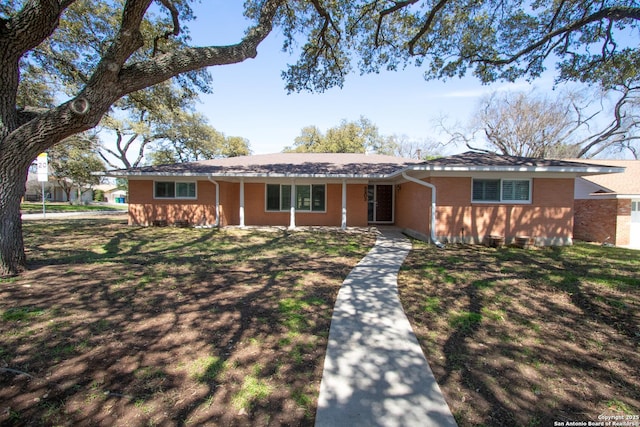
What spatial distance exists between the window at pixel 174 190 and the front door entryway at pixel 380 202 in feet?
27.1

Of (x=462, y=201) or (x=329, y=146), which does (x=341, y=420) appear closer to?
(x=462, y=201)

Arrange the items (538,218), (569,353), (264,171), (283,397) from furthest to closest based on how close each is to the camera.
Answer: (264,171)
(538,218)
(569,353)
(283,397)

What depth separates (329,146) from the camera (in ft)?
120

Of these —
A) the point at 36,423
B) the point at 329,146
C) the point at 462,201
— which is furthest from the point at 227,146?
the point at 36,423

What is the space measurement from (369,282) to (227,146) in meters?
36.7

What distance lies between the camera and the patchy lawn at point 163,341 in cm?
236

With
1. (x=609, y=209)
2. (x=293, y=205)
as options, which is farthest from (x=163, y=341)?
(x=609, y=209)

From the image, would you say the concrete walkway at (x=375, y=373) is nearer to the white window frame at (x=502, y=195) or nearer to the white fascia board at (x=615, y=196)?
the white window frame at (x=502, y=195)

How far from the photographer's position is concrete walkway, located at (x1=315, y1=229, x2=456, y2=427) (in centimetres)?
232

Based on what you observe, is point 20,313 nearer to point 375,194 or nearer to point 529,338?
point 529,338

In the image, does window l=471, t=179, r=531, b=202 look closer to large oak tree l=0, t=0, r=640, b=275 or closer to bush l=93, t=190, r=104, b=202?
large oak tree l=0, t=0, r=640, b=275

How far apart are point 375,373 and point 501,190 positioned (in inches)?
355

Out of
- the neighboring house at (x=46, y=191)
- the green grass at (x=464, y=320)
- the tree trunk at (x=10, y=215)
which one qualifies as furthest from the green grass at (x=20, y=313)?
the neighboring house at (x=46, y=191)

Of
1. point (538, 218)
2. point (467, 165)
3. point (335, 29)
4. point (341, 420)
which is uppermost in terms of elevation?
point (335, 29)
